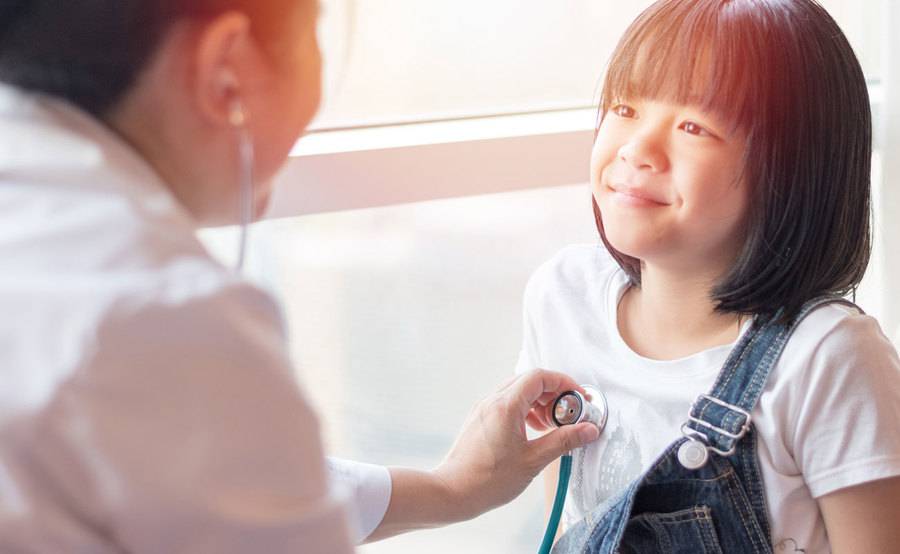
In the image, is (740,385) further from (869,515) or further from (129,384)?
(129,384)

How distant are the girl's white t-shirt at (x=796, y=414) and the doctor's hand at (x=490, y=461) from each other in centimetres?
4

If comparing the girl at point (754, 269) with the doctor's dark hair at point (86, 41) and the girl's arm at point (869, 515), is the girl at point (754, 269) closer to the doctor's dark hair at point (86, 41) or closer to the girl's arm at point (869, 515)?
the girl's arm at point (869, 515)

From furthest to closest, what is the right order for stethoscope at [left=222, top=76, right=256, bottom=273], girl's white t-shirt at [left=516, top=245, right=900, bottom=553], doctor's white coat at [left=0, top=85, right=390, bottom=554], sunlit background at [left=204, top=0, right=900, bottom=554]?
sunlit background at [left=204, top=0, right=900, bottom=554], girl's white t-shirt at [left=516, top=245, right=900, bottom=553], stethoscope at [left=222, top=76, right=256, bottom=273], doctor's white coat at [left=0, top=85, right=390, bottom=554]

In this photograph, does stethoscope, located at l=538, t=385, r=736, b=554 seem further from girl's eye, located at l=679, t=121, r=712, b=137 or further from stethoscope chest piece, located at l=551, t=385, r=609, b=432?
girl's eye, located at l=679, t=121, r=712, b=137

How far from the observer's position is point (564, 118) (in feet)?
4.37

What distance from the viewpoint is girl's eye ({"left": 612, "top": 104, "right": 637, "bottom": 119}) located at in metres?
1.05

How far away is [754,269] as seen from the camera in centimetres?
101

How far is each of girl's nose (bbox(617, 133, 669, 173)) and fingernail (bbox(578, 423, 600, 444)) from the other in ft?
0.84

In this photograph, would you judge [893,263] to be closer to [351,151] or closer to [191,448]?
[351,151]

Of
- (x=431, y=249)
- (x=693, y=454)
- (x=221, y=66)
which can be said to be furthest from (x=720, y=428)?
(x=221, y=66)

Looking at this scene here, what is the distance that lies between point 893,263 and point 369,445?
757 millimetres

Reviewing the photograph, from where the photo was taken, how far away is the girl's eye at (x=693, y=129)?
0.99 meters

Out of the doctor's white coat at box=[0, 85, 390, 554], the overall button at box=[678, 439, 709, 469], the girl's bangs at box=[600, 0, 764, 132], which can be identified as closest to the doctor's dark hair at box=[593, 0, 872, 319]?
the girl's bangs at box=[600, 0, 764, 132]

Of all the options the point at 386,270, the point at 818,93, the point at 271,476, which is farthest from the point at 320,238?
the point at 271,476
